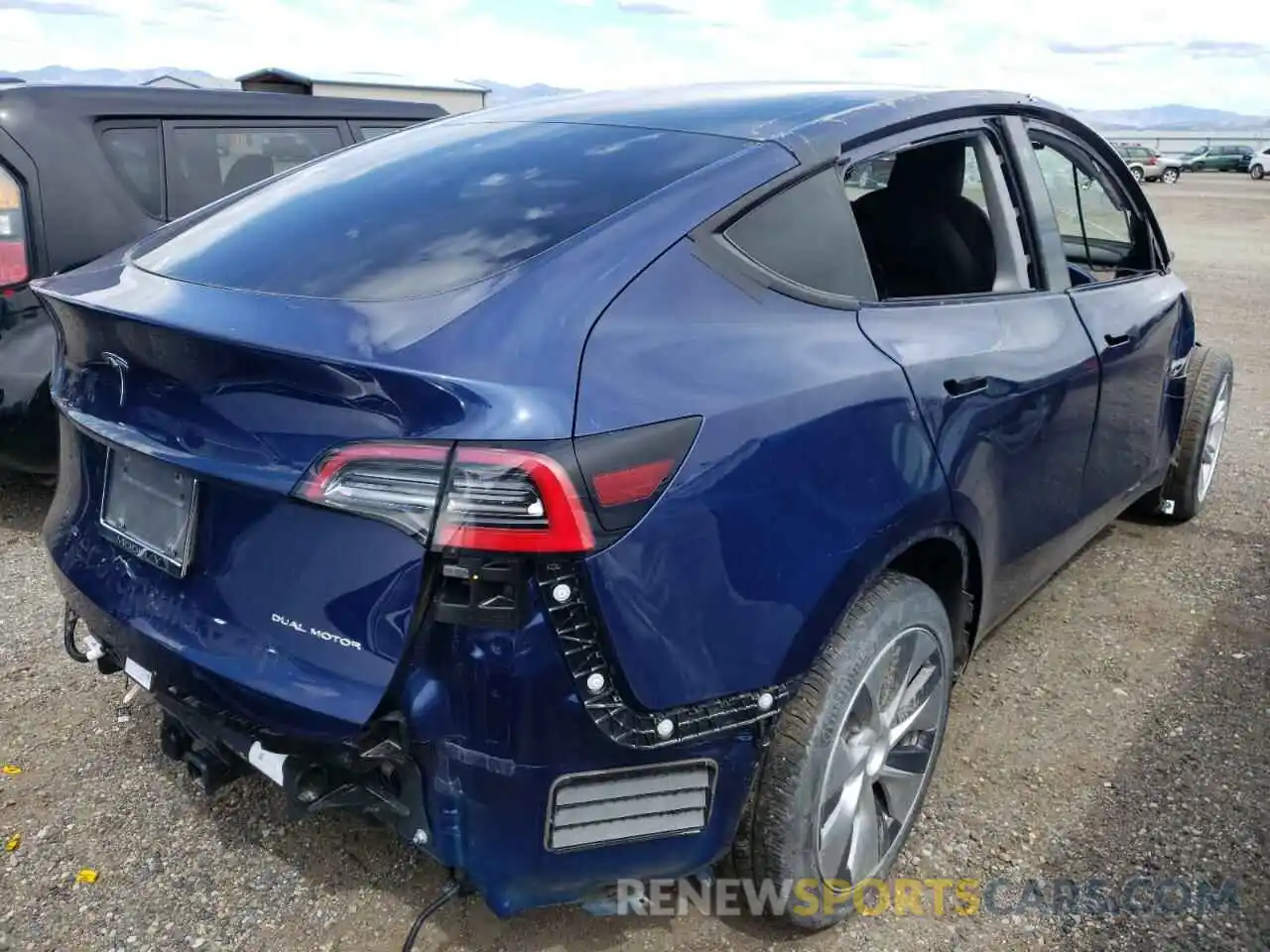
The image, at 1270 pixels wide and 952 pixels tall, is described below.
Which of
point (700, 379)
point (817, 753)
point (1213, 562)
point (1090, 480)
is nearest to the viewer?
point (700, 379)

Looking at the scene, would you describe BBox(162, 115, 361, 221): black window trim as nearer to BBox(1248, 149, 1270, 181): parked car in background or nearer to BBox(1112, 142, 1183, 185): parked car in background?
BBox(1112, 142, 1183, 185): parked car in background

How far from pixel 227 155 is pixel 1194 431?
170 inches

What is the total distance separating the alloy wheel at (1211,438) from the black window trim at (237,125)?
12.2 feet

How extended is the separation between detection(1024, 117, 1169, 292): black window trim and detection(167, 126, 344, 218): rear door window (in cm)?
334

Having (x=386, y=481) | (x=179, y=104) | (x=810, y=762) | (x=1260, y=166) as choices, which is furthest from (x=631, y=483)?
(x=1260, y=166)

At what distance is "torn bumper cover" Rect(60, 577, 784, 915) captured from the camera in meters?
1.62

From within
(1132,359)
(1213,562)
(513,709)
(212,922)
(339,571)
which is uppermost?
(1132,359)

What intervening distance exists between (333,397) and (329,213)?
71 cm

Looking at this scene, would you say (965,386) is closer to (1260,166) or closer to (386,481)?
(386,481)

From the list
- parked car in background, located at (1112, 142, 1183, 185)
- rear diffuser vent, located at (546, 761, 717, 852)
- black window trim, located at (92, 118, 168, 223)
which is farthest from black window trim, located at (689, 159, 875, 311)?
parked car in background, located at (1112, 142, 1183, 185)

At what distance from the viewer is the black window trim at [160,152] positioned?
421 centimetres

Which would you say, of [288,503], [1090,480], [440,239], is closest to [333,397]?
[288,503]

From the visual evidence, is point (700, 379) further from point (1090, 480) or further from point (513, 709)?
point (1090, 480)

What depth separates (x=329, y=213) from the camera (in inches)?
86.4
